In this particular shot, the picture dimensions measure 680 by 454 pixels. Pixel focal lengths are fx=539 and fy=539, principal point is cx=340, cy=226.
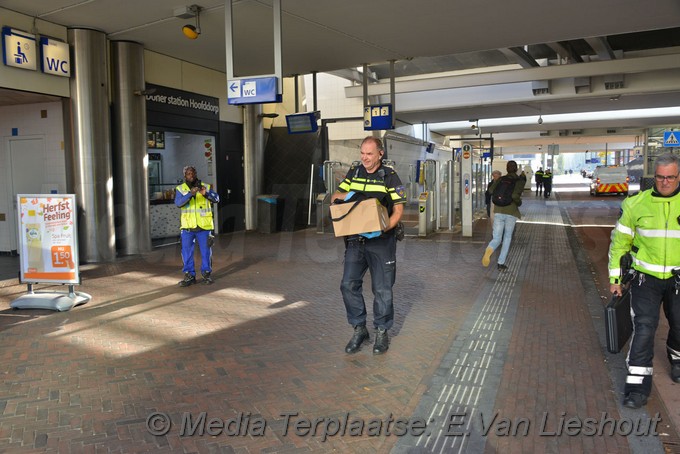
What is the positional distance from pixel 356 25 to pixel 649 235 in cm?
809

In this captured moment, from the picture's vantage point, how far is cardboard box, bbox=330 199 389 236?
4.76 metres

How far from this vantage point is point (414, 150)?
26969 mm

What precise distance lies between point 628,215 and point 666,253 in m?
0.38

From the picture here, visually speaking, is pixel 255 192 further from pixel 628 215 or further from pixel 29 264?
pixel 628 215

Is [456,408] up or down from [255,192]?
down

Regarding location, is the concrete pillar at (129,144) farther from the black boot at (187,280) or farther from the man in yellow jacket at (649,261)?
the man in yellow jacket at (649,261)

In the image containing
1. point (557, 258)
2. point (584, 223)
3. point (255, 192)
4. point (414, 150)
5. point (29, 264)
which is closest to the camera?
point (29, 264)

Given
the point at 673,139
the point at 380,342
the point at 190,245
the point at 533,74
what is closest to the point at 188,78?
the point at 190,245

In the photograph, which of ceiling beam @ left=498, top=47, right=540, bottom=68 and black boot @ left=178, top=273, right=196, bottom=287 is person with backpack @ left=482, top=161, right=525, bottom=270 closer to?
black boot @ left=178, top=273, right=196, bottom=287

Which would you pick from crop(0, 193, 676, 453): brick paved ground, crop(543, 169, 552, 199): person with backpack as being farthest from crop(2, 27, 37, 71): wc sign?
crop(543, 169, 552, 199): person with backpack

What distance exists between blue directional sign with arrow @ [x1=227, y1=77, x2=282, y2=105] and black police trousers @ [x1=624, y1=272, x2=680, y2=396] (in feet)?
20.0

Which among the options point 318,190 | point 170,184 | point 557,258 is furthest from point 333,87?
point 557,258

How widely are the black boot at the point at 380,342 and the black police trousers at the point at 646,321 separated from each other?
2080 mm

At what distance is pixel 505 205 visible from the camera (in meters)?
9.57
